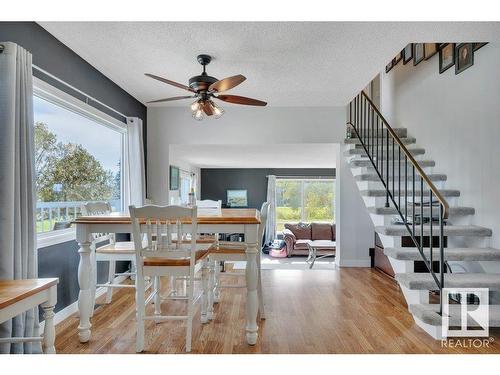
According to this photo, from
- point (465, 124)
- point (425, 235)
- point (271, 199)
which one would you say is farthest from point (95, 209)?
point (271, 199)

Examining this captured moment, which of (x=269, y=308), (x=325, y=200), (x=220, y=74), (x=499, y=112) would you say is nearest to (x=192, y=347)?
(x=269, y=308)

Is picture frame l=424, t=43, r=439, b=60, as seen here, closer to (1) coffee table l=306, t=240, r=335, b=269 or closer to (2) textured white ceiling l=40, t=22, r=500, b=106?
(2) textured white ceiling l=40, t=22, r=500, b=106

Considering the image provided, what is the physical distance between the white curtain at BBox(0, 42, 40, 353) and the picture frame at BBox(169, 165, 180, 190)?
16.4 feet

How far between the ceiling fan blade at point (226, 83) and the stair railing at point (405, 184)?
1.64m

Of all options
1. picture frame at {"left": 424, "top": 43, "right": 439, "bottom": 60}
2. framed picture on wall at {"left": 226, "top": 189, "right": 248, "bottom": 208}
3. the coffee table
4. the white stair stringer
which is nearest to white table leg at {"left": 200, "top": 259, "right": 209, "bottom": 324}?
the white stair stringer

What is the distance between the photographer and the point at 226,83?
266 cm

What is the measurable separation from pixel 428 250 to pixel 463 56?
2.13 m

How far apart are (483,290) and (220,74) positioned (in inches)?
123

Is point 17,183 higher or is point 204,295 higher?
point 17,183

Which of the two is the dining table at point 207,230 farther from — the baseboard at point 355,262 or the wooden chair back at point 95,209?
the baseboard at point 355,262

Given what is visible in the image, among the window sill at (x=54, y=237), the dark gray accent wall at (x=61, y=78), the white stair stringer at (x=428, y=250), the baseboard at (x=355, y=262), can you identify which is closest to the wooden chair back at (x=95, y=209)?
the window sill at (x=54, y=237)

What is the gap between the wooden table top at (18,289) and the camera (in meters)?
1.55

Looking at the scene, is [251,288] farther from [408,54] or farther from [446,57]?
[408,54]

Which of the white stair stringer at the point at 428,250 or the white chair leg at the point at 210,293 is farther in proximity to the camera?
the white chair leg at the point at 210,293
